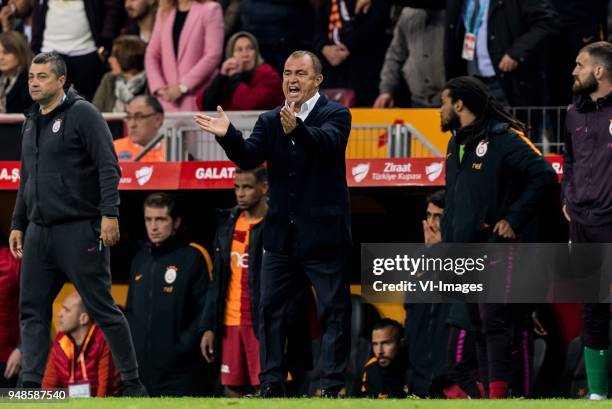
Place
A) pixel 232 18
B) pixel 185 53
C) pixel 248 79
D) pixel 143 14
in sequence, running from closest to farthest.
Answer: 1. pixel 248 79
2. pixel 185 53
3. pixel 232 18
4. pixel 143 14

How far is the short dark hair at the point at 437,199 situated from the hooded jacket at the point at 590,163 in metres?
1.34

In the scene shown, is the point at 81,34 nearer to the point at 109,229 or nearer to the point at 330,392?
the point at 109,229

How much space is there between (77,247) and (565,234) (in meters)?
4.21

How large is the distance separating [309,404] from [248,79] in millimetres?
5186

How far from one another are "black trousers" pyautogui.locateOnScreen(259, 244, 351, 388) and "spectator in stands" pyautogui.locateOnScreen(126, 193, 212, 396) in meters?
2.76

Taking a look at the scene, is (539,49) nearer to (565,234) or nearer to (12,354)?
(565,234)

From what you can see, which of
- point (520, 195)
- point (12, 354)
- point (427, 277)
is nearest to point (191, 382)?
point (12, 354)

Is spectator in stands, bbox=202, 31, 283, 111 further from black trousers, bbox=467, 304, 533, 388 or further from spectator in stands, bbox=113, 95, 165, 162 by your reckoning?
black trousers, bbox=467, 304, 533, 388

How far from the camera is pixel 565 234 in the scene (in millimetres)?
12148

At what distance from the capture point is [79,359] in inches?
467

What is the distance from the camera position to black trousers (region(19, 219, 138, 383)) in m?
9.59

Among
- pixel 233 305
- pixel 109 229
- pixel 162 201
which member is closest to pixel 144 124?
pixel 162 201

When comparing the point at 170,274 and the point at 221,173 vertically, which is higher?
the point at 221,173

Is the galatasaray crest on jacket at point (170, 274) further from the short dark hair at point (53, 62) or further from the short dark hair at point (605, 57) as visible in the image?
the short dark hair at point (605, 57)
